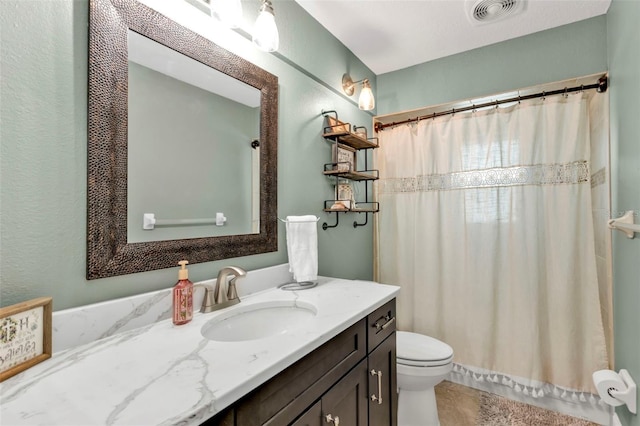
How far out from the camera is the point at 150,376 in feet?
2.07

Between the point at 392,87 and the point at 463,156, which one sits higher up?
the point at 392,87

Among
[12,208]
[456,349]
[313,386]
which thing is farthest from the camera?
[456,349]

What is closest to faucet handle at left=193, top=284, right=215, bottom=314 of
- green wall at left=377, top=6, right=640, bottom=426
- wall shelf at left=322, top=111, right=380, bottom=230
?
wall shelf at left=322, top=111, right=380, bottom=230

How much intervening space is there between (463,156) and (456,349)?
137 cm

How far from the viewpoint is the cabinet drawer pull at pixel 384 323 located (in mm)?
1227

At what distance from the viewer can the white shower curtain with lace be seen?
1779 millimetres

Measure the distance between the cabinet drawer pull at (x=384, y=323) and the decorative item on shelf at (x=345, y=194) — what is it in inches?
28.4

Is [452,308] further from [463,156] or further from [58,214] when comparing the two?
[58,214]

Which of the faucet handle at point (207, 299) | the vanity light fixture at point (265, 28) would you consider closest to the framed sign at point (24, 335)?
the faucet handle at point (207, 299)

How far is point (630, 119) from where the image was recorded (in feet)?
4.32

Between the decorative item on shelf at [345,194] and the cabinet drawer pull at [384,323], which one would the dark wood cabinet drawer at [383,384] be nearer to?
the cabinet drawer pull at [384,323]

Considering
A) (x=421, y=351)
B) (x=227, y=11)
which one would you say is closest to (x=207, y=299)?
(x=227, y=11)

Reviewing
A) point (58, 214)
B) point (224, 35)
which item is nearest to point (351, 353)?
point (58, 214)

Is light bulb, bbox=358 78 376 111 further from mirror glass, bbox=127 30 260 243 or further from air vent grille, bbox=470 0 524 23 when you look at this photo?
mirror glass, bbox=127 30 260 243
